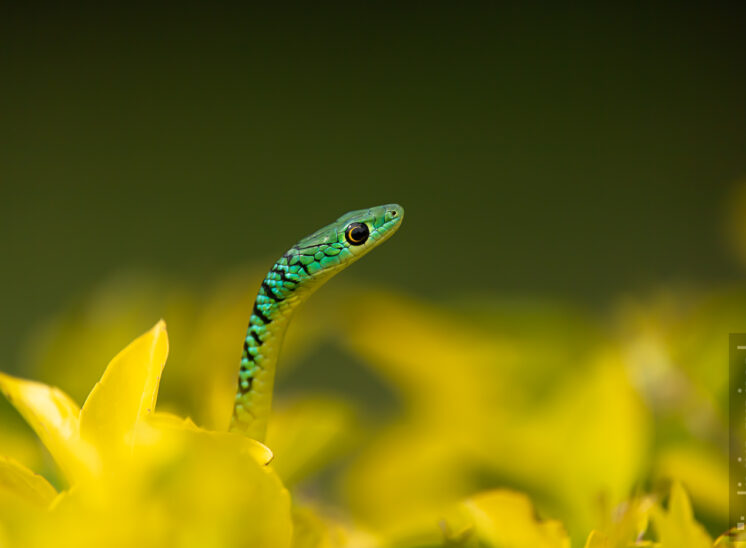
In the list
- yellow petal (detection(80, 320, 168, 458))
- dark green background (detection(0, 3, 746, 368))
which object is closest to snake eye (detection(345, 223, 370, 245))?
yellow petal (detection(80, 320, 168, 458))

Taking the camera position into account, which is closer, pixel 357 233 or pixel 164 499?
pixel 164 499

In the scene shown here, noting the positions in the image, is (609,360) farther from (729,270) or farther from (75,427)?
(729,270)

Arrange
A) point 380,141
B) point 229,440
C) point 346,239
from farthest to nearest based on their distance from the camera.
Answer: point 380,141 → point 346,239 → point 229,440

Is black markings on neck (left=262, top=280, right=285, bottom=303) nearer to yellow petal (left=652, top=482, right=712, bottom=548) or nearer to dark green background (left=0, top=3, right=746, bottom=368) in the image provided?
yellow petal (left=652, top=482, right=712, bottom=548)

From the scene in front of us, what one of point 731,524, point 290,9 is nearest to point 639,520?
point 731,524

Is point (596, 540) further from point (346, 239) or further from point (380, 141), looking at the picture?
point (380, 141)

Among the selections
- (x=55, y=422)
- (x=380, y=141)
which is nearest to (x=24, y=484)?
(x=55, y=422)

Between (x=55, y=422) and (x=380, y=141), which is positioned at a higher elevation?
(x=380, y=141)
